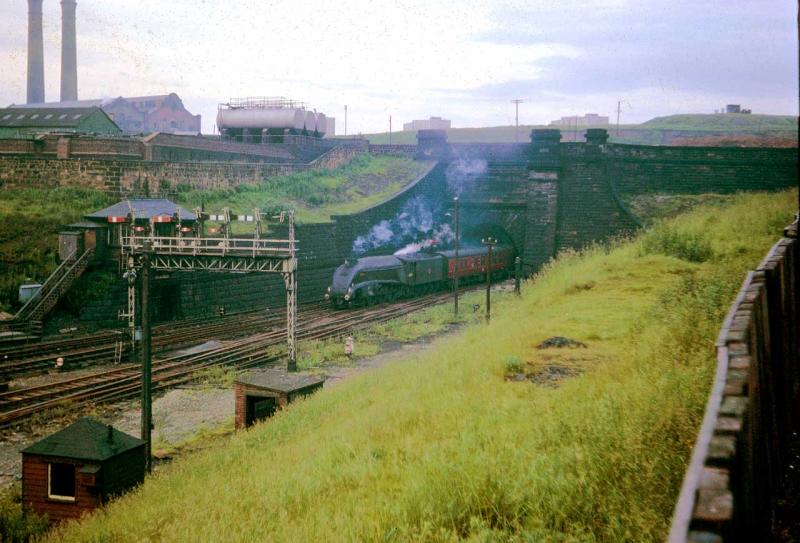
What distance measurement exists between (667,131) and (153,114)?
217 feet

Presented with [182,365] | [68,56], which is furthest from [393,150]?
[68,56]

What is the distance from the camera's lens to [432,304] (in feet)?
117

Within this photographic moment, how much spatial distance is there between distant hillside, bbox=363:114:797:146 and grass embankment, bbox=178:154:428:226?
3163cm

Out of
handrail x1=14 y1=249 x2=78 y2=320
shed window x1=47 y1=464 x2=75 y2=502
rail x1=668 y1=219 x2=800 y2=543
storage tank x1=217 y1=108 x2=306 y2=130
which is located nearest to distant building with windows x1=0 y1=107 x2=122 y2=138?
storage tank x1=217 y1=108 x2=306 y2=130

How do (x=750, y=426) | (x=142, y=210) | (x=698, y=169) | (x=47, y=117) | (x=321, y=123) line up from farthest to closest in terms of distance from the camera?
(x=321, y=123), (x=47, y=117), (x=698, y=169), (x=142, y=210), (x=750, y=426)

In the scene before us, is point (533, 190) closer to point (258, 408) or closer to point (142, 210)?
point (142, 210)

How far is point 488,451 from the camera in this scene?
8.23 m

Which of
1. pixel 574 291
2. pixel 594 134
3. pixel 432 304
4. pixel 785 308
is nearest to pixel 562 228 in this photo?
pixel 594 134

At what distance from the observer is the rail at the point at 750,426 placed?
299 cm

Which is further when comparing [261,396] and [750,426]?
[261,396]

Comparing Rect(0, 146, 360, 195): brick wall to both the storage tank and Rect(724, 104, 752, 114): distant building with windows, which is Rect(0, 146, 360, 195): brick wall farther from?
Rect(724, 104, 752, 114): distant building with windows

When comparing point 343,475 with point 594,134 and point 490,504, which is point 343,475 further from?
point 594,134

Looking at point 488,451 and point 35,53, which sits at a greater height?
point 35,53

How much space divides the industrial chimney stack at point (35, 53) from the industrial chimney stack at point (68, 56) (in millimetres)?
1494
